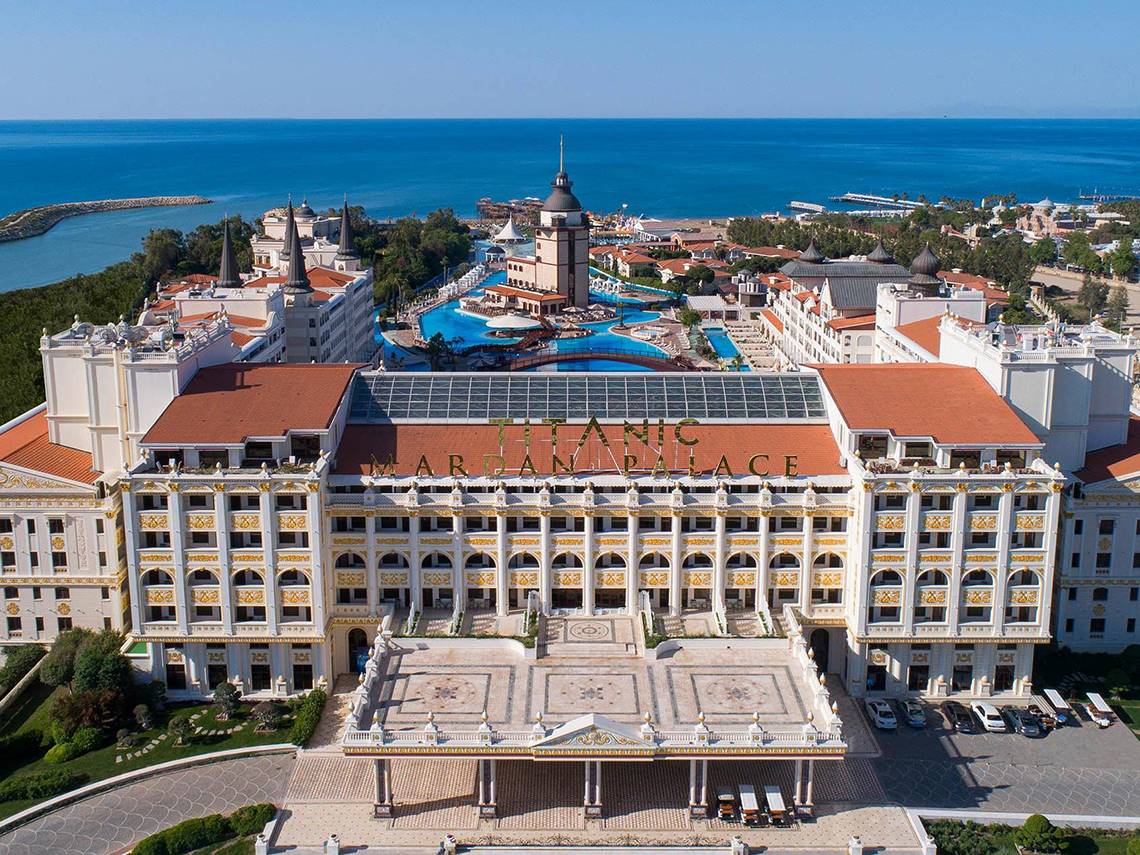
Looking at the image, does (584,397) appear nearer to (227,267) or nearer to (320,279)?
(227,267)

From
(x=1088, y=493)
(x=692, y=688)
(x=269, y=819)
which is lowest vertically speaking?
(x=269, y=819)

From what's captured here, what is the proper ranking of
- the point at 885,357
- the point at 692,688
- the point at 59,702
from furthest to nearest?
1. the point at 885,357
2. the point at 59,702
3. the point at 692,688

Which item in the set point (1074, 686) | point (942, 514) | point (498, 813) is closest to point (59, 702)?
point (498, 813)

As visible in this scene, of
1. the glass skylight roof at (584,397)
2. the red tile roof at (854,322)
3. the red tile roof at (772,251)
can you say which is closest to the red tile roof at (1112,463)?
the glass skylight roof at (584,397)

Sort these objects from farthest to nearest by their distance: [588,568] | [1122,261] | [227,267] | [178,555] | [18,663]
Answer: [1122,261] < [227,267] < [18,663] < [588,568] < [178,555]

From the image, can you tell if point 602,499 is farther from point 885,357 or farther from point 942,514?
point 885,357

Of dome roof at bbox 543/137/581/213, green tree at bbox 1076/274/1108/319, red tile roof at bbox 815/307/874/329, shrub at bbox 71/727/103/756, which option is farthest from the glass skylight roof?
dome roof at bbox 543/137/581/213

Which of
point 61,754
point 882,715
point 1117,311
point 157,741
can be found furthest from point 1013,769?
point 1117,311
